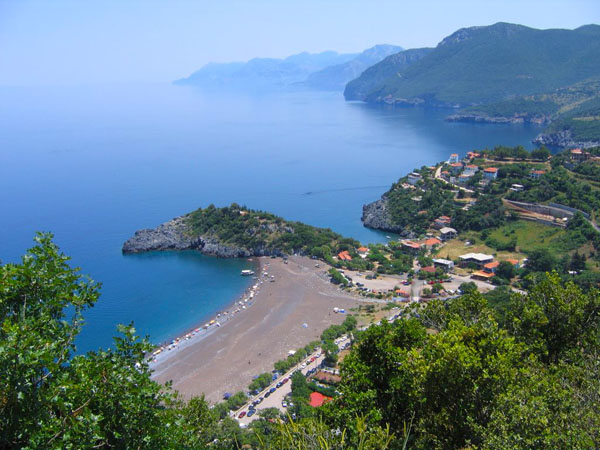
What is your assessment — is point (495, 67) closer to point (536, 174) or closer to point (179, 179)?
point (536, 174)

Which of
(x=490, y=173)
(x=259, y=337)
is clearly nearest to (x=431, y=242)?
(x=490, y=173)

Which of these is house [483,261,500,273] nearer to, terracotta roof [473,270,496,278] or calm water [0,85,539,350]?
terracotta roof [473,270,496,278]

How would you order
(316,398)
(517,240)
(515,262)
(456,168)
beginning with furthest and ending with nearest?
(456,168), (517,240), (515,262), (316,398)

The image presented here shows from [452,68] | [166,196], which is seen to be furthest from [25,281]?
[452,68]

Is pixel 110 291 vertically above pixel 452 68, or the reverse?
pixel 452 68

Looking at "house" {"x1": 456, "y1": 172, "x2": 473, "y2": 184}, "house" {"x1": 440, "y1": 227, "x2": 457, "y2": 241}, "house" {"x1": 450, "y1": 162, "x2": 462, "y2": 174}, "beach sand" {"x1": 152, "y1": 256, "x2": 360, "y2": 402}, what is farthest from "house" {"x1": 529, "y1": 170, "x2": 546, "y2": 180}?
"beach sand" {"x1": 152, "y1": 256, "x2": 360, "y2": 402}

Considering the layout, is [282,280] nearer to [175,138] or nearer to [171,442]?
[171,442]
